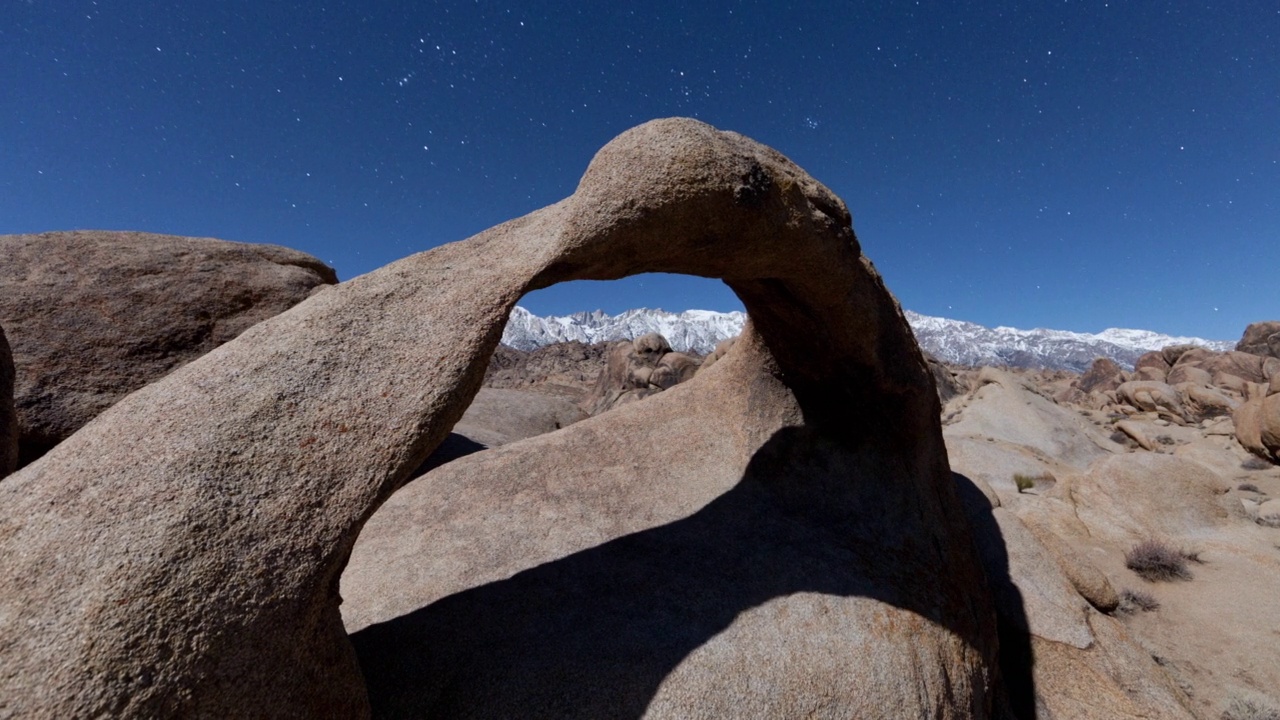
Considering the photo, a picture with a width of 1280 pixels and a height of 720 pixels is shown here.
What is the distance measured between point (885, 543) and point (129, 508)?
481 centimetres

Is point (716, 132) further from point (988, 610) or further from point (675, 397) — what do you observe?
point (988, 610)

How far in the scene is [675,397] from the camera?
243 inches

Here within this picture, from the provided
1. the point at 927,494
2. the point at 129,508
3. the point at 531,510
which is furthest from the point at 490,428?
the point at 129,508

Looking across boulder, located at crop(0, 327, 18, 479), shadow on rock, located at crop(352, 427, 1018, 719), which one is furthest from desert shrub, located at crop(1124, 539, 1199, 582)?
boulder, located at crop(0, 327, 18, 479)

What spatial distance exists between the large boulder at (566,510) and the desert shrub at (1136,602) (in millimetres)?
4687

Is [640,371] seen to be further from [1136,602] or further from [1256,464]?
[1136,602]

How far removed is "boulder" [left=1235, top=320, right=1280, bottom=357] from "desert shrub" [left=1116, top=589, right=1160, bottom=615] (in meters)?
52.3

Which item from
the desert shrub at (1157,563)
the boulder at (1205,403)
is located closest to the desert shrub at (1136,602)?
the desert shrub at (1157,563)

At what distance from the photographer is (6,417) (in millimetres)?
2996

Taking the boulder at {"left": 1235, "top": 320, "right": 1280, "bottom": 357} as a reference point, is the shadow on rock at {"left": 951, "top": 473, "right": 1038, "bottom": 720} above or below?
below

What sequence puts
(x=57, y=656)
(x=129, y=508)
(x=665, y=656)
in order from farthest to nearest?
(x=665, y=656) → (x=129, y=508) → (x=57, y=656)

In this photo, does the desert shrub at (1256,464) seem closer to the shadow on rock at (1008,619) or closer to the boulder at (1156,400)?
the shadow on rock at (1008,619)

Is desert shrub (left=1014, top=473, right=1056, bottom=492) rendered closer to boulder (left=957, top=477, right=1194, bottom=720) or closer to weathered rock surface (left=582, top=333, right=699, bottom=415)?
boulder (left=957, top=477, right=1194, bottom=720)

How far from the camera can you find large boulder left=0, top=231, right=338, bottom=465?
4.52 metres
